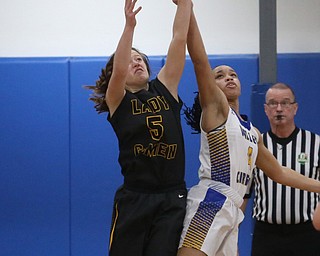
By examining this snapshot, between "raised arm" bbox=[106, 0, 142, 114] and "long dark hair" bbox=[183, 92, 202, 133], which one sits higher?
"raised arm" bbox=[106, 0, 142, 114]

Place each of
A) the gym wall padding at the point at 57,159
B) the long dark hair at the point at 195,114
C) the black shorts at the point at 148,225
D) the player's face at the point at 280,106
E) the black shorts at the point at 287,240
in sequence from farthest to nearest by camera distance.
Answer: the gym wall padding at the point at 57,159 < the player's face at the point at 280,106 < the black shorts at the point at 287,240 < the long dark hair at the point at 195,114 < the black shorts at the point at 148,225

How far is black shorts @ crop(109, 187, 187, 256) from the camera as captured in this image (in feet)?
9.11

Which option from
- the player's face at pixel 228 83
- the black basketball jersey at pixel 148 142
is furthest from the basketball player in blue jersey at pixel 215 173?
the player's face at pixel 228 83

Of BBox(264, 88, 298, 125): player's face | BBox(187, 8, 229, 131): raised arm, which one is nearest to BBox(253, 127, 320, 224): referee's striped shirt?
BBox(264, 88, 298, 125): player's face

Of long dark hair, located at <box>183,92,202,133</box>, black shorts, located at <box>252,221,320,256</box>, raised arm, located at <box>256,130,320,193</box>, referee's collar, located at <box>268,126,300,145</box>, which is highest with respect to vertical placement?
long dark hair, located at <box>183,92,202,133</box>

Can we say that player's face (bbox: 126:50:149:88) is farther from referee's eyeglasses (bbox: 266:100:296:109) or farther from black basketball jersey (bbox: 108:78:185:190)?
referee's eyeglasses (bbox: 266:100:296:109)

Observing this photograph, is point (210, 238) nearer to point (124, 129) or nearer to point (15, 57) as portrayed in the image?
point (124, 129)

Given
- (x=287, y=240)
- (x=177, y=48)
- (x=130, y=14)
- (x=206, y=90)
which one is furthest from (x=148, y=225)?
(x=287, y=240)

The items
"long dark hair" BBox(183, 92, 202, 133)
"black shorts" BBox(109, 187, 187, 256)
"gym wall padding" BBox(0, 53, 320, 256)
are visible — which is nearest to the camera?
"black shorts" BBox(109, 187, 187, 256)

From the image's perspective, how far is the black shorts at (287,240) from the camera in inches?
162

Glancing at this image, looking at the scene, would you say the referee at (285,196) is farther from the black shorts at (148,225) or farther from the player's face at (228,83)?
the black shorts at (148,225)

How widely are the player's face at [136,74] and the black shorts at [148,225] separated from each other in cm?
46

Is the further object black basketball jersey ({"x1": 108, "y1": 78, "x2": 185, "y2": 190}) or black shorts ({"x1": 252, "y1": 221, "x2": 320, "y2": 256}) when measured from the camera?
black shorts ({"x1": 252, "y1": 221, "x2": 320, "y2": 256})

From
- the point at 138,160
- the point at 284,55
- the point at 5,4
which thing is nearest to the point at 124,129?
the point at 138,160
